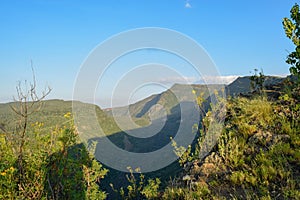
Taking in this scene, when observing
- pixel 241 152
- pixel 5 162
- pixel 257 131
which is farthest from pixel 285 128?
pixel 5 162

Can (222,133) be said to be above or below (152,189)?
above

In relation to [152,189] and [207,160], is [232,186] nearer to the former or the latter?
[207,160]

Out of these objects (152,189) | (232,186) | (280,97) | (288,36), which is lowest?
(152,189)

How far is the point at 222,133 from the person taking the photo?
632cm

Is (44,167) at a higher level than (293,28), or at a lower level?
lower

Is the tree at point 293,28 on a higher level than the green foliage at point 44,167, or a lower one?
higher

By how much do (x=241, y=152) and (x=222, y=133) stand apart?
108 cm

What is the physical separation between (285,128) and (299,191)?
87.0 inches

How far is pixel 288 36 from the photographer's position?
20.1ft

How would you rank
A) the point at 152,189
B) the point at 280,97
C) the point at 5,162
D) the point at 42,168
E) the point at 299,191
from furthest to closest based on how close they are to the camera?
the point at 280,97 < the point at 152,189 < the point at 5,162 < the point at 42,168 < the point at 299,191

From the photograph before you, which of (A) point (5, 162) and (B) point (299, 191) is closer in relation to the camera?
(B) point (299, 191)

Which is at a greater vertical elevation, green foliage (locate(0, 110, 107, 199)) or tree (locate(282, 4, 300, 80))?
tree (locate(282, 4, 300, 80))

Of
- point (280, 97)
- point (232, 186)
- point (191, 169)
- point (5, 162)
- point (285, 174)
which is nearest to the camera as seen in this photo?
point (285, 174)

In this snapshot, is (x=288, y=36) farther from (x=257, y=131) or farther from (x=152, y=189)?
(x=152, y=189)
